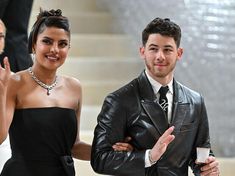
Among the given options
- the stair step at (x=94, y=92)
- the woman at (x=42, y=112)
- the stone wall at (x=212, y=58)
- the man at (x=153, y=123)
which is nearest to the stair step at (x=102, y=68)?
the stair step at (x=94, y=92)

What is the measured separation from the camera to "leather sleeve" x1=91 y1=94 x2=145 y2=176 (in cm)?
217

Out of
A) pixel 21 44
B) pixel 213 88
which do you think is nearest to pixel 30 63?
pixel 21 44

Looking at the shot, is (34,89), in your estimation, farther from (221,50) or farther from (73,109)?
(221,50)

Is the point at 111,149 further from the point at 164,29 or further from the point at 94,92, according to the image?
the point at 94,92

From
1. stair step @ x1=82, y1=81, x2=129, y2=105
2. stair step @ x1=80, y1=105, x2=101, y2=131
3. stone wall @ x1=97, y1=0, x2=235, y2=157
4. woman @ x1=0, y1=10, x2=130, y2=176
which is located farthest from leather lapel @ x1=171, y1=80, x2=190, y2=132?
stair step @ x1=82, y1=81, x2=129, y2=105

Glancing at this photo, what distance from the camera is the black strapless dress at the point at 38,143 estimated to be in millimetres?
2299

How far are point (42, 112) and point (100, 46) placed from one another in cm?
251

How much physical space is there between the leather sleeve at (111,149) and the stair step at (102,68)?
2.24 m

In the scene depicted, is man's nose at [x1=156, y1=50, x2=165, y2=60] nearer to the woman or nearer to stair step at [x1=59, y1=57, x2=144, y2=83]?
the woman

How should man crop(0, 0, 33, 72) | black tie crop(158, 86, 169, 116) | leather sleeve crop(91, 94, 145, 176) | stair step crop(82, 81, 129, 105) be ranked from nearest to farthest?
leather sleeve crop(91, 94, 145, 176)
black tie crop(158, 86, 169, 116)
man crop(0, 0, 33, 72)
stair step crop(82, 81, 129, 105)

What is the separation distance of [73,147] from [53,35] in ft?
1.55

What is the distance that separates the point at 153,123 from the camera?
7.31 ft

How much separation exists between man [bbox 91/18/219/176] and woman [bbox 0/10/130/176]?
168 millimetres

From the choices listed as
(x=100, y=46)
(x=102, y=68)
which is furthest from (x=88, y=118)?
(x=100, y=46)
